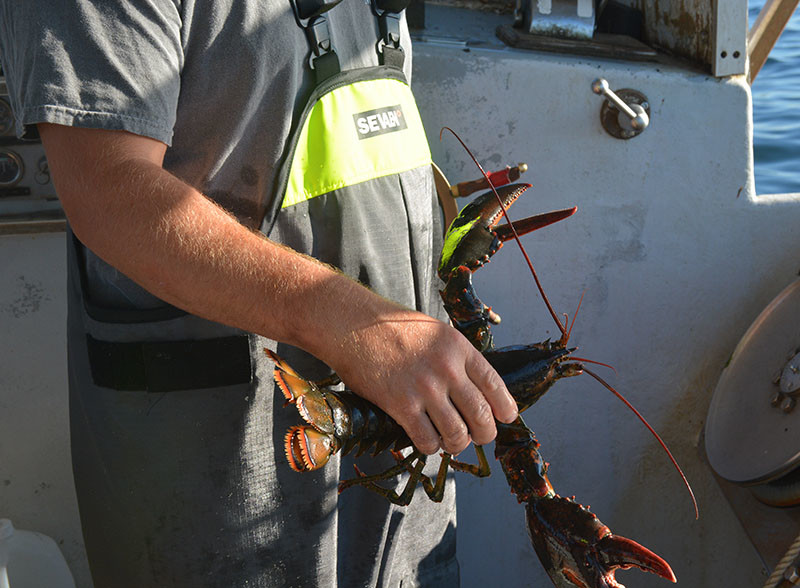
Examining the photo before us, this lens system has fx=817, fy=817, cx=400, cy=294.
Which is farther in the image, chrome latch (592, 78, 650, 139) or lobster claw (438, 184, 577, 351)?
chrome latch (592, 78, 650, 139)

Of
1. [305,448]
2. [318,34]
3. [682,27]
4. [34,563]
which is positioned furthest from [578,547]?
[682,27]

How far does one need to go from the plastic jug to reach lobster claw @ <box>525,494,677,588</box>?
1254 millimetres

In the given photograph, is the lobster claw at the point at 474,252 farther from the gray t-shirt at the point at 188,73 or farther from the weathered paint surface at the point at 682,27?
the weathered paint surface at the point at 682,27

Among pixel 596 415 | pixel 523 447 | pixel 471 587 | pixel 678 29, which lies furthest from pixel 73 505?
pixel 678 29

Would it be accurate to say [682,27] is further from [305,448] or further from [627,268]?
[305,448]

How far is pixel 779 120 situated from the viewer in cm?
545

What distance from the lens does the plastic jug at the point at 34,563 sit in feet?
6.46

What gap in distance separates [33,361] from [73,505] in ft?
1.34

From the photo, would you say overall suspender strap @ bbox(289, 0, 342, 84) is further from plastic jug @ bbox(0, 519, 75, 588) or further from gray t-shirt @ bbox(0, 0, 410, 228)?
plastic jug @ bbox(0, 519, 75, 588)

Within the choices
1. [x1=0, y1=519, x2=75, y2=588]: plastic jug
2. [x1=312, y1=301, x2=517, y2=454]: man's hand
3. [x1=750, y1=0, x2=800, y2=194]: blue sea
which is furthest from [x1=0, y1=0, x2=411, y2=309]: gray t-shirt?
[x1=750, y1=0, x2=800, y2=194]: blue sea

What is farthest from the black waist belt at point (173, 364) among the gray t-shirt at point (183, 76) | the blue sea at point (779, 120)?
the blue sea at point (779, 120)

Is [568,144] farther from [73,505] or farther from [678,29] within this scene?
[73,505]

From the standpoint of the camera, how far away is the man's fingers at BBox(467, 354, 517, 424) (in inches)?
45.3

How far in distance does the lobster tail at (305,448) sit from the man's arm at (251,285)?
0.09 meters
